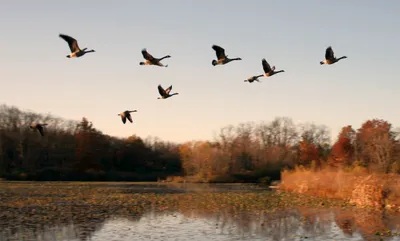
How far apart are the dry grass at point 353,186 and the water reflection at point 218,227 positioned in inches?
97.5

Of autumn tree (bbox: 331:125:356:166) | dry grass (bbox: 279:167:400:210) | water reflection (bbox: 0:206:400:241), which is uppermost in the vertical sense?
autumn tree (bbox: 331:125:356:166)

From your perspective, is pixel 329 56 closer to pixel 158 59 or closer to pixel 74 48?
pixel 158 59

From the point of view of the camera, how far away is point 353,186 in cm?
3073

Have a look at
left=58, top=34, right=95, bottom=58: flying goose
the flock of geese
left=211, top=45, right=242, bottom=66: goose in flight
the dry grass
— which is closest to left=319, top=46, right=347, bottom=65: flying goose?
the flock of geese

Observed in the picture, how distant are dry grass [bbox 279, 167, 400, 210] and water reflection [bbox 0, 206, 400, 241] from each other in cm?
248

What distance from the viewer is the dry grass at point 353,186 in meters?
26.4

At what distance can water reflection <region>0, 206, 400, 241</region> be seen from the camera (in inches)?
670

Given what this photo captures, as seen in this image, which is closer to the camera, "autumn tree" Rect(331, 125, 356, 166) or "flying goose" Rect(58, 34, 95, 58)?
"flying goose" Rect(58, 34, 95, 58)

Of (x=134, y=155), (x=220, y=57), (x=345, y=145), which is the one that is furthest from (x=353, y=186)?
(x=134, y=155)

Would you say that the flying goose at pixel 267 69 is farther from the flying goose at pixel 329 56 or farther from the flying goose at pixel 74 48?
the flying goose at pixel 74 48

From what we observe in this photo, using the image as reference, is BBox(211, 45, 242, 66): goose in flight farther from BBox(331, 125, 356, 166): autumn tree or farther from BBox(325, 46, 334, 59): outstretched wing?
BBox(331, 125, 356, 166): autumn tree

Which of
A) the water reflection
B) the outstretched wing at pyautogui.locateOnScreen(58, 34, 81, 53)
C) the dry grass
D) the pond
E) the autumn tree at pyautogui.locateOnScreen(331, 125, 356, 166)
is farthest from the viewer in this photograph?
the autumn tree at pyautogui.locateOnScreen(331, 125, 356, 166)

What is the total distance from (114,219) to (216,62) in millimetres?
8800

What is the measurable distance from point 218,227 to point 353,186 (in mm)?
14497
